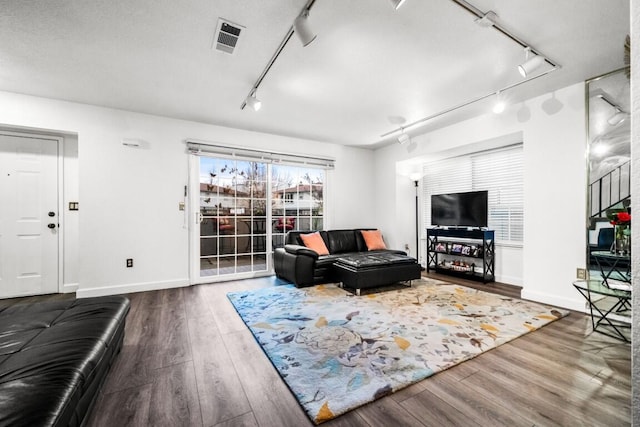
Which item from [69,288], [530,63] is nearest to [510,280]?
[530,63]

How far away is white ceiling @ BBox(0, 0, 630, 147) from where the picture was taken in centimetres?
196

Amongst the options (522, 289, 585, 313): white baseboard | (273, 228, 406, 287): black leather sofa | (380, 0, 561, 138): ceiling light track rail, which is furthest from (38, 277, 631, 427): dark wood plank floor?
(380, 0, 561, 138): ceiling light track rail

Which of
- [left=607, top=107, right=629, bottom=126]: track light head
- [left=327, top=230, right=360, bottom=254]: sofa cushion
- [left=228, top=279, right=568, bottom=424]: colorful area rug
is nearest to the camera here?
[left=228, top=279, right=568, bottom=424]: colorful area rug

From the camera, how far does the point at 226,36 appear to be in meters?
2.22

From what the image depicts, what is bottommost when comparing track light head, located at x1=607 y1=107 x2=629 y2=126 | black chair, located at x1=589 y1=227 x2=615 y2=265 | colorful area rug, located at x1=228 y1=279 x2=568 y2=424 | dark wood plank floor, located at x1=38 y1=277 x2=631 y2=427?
dark wood plank floor, located at x1=38 y1=277 x2=631 y2=427

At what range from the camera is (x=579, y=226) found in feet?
9.94

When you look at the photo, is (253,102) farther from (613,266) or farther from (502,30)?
(613,266)

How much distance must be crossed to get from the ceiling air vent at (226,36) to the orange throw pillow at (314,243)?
2.91 m

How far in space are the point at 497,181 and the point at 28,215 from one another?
6.75 metres

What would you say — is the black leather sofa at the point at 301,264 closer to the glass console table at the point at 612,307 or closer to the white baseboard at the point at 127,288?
the white baseboard at the point at 127,288

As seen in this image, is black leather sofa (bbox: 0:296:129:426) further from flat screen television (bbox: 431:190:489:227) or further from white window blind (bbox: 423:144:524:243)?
white window blind (bbox: 423:144:524:243)

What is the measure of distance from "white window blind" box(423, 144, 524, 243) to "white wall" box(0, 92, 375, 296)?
408 cm

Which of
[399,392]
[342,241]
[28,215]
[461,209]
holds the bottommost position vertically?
[399,392]

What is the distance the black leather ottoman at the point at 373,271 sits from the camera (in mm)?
3576
